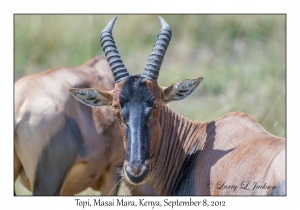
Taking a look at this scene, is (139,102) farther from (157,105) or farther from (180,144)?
(180,144)

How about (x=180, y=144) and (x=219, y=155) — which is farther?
(x=180, y=144)

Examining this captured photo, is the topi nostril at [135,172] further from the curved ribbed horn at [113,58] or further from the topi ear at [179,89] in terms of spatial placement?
the curved ribbed horn at [113,58]

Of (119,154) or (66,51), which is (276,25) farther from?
(119,154)

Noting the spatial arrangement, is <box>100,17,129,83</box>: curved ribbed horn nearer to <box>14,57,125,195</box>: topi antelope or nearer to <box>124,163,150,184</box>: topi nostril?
<box>124,163,150,184</box>: topi nostril

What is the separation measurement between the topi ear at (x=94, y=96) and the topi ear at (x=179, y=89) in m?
0.78

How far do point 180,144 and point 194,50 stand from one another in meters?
11.5

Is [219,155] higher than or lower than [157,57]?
lower

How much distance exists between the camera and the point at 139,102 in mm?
8070

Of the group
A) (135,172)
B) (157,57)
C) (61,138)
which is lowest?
(135,172)

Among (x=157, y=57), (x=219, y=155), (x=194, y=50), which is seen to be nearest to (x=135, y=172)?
(x=219, y=155)

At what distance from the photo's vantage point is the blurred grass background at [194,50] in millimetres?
17203

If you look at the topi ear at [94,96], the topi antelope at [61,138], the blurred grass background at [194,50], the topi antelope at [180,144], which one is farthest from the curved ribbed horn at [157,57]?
the blurred grass background at [194,50]

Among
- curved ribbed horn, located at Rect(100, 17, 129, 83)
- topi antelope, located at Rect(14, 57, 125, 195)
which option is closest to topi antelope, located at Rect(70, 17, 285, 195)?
curved ribbed horn, located at Rect(100, 17, 129, 83)

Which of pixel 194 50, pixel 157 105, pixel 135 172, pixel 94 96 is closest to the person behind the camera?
pixel 135 172
